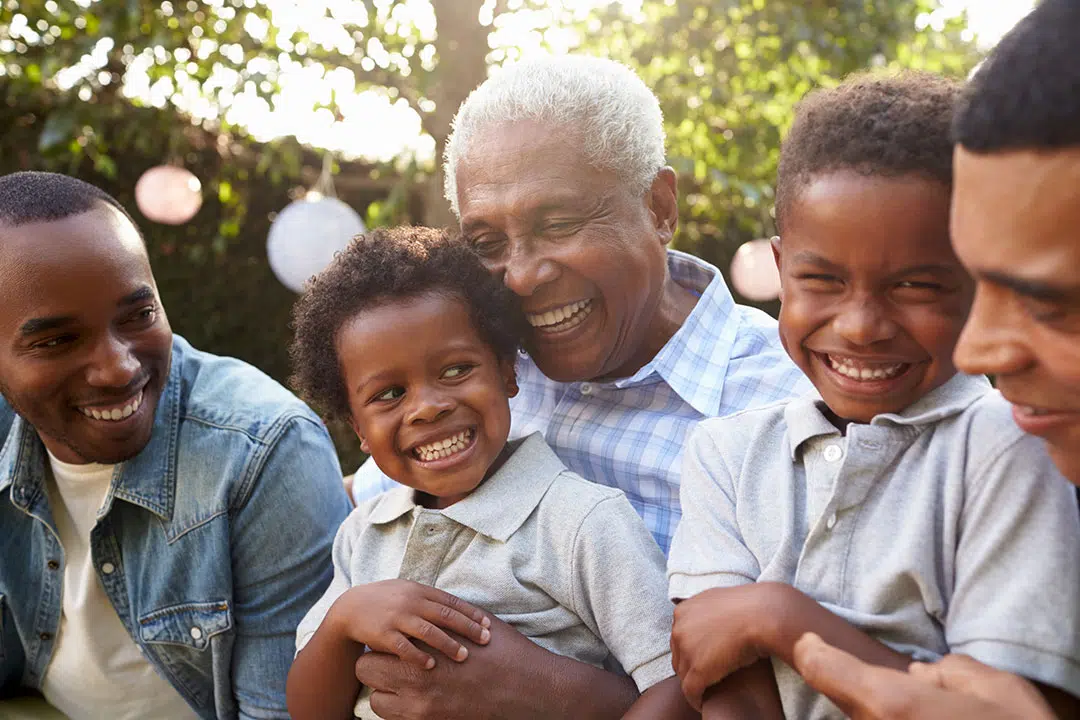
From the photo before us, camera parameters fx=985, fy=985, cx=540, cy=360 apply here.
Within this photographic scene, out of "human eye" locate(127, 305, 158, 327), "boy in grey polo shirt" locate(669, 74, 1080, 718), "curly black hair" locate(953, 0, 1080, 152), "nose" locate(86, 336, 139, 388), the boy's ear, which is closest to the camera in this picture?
"curly black hair" locate(953, 0, 1080, 152)

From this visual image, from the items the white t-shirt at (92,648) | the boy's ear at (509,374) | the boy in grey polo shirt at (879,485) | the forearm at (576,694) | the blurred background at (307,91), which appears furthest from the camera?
the blurred background at (307,91)

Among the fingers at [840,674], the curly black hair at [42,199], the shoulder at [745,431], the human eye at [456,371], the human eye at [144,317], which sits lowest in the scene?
the fingers at [840,674]

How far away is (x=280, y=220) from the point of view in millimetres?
5703

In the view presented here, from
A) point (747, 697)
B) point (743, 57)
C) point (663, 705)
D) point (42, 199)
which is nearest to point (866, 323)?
point (747, 697)

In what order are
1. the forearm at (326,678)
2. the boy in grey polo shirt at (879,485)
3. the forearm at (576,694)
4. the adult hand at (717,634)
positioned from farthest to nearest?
the forearm at (326,678) → the forearm at (576,694) → the adult hand at (717,634) → the boy in grey polo shirt at (879,485)

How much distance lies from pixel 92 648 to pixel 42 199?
3.89 ft

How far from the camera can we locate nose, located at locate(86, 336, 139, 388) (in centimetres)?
243

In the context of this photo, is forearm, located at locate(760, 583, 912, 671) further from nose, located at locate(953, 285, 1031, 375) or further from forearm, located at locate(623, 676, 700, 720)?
nose, located at locate(953, 285, 1031, 375)

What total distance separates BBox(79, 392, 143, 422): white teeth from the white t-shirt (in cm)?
20

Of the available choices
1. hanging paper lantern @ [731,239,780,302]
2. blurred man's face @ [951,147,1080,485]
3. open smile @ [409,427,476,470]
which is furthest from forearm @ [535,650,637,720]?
hanging paper lantern @ [731,239,780,302]

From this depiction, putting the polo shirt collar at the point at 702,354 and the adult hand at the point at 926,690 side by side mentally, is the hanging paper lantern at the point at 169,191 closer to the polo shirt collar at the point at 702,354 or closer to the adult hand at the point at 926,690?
the polo shirt collar at the point at 702,354

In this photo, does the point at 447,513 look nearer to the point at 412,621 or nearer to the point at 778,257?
the point at 412,621

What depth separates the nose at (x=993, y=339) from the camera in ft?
4.35

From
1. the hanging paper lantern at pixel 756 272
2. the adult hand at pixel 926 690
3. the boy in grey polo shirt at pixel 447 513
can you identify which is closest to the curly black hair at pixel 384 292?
the boy in grey polo shirt at pixel 447 513
